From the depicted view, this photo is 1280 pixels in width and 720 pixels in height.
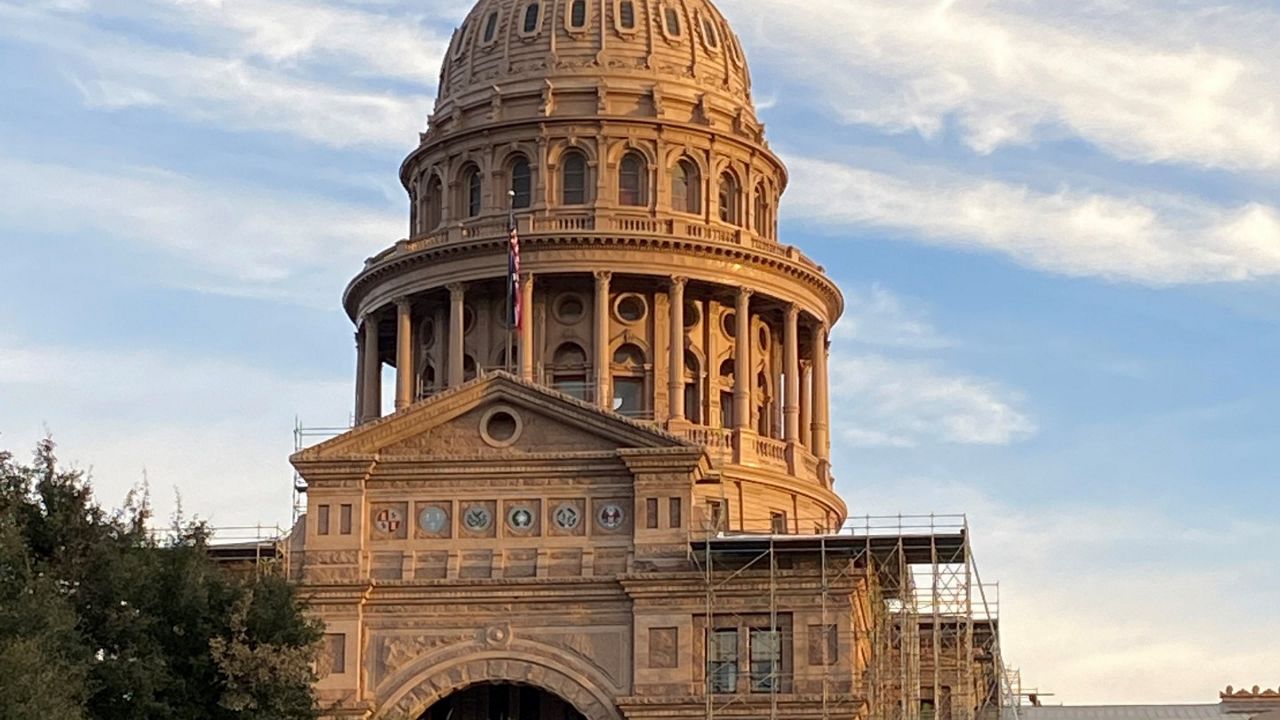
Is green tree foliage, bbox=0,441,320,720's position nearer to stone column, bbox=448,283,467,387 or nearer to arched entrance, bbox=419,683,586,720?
arched entrance, bbox=419,683,586,720

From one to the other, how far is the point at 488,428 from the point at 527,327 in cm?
1590

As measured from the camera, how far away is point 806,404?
10375cm

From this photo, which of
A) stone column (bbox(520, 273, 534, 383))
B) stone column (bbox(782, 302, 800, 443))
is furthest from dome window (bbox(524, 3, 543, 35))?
stone column (bbox(782, 302, 800, 443))

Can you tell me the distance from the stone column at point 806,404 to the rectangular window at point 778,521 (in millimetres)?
5175

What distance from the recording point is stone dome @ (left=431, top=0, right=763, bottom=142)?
340 ft

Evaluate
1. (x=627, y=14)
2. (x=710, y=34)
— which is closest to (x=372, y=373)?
(x=627, y=14)

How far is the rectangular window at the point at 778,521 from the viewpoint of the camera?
95.6 m

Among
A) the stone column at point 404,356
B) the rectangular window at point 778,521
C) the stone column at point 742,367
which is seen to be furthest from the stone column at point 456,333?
the rectangular window at point 778,521

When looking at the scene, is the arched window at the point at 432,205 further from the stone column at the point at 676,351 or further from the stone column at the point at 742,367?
the stone column at the point at 742,367

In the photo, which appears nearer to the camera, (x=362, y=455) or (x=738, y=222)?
(x=362, y=455)

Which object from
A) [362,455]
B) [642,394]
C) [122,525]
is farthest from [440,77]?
[122,525]

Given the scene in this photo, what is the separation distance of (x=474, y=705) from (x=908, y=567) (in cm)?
1385

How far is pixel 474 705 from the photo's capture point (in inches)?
3280

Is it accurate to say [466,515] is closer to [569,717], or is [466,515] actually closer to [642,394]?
[569,717]
